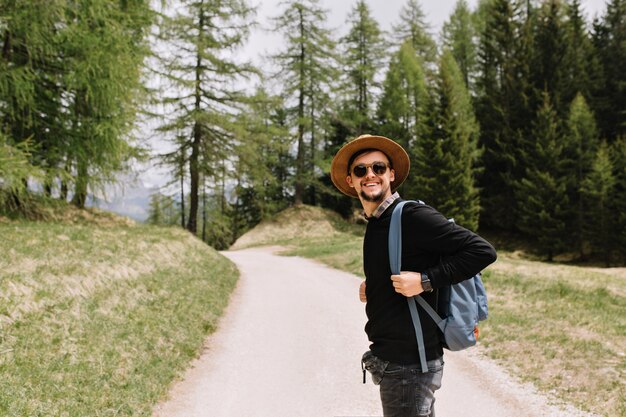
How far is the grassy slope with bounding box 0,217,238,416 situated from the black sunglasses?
4046 millimetres

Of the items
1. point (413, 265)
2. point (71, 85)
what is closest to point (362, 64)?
point (71, 85)

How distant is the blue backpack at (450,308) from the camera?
7.09ft

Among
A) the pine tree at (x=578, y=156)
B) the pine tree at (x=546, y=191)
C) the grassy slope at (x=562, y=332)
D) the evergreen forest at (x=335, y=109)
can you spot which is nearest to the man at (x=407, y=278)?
the grassy slope at (x=562, y=332)

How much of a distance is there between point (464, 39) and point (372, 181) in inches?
1779

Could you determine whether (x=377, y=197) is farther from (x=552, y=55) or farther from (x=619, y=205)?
(x=552, y=55)

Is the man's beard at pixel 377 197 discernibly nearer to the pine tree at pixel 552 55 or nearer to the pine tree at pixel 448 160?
the pine tree at pixel 448 160

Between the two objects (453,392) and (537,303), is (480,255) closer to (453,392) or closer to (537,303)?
(453,392)

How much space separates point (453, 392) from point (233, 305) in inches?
255

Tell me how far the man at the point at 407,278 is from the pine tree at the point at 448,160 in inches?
1048

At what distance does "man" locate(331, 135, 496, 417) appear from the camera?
211 centimetres

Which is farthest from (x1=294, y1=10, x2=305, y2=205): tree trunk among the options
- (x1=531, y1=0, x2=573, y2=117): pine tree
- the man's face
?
the man's face

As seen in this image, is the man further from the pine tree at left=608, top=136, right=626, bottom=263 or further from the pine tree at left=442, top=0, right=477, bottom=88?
the pine tree at left=442, top=0, right=477, bottom=88

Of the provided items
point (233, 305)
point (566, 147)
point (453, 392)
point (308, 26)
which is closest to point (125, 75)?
point (233, 305)

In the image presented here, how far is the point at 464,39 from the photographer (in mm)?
41188
